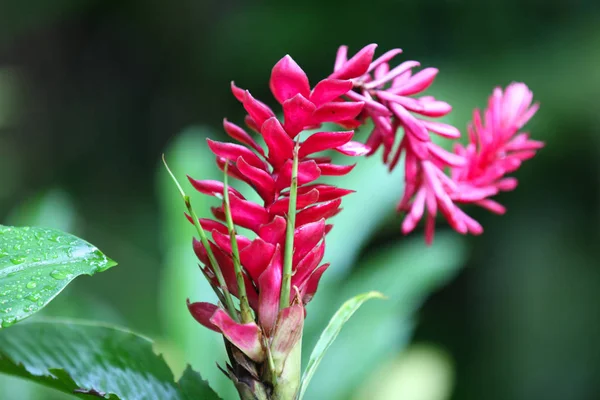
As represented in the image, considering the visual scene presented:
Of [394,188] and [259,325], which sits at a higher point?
[259,325]

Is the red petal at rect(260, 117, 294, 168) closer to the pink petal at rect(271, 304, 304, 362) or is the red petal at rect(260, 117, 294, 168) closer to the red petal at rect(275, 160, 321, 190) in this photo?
the red petal at rect(275, 160, 321, 190)

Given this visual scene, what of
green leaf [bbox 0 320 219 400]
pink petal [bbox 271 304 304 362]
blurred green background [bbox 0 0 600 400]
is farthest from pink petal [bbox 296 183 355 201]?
blurred green background [bbox 0 0 600 400]

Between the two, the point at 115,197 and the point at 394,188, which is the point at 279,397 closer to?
the point at 394,188

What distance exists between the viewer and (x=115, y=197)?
2.91 m

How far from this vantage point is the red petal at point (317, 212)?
555mm

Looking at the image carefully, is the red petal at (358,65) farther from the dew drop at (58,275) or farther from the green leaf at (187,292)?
the green leaf at (187,292)

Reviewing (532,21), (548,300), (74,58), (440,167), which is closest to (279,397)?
(440,167)

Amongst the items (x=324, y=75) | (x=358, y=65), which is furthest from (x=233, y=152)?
(x=324, y=75)

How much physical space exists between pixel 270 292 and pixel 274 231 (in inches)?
2.0

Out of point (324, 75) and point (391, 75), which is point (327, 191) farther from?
point (324, 75)

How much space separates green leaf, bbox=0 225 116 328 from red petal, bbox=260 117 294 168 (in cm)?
16

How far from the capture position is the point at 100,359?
66 cm

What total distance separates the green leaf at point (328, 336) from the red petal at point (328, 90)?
204mm

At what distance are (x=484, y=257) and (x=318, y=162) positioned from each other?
2.14 m
